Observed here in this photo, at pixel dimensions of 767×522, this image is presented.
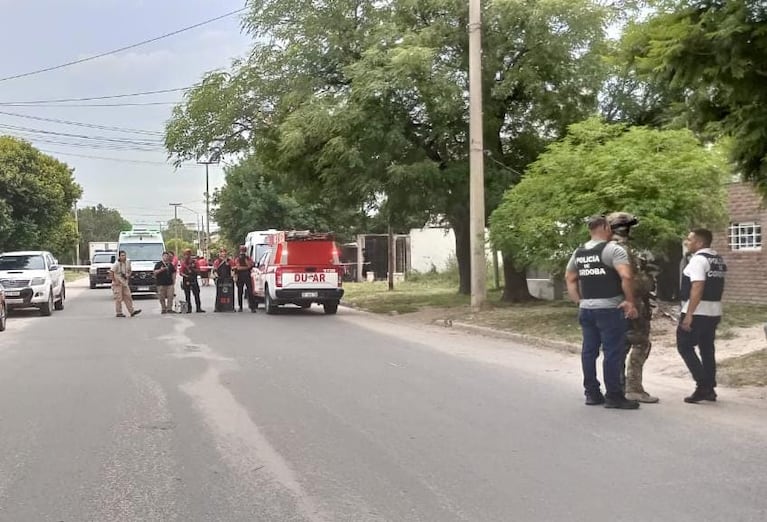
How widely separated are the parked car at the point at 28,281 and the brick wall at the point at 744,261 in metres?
17.0

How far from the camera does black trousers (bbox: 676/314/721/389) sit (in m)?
8.07

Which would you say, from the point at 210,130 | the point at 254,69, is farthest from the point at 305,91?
the point at 210,130

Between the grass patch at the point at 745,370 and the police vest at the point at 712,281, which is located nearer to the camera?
the police vest at the point at 712,281

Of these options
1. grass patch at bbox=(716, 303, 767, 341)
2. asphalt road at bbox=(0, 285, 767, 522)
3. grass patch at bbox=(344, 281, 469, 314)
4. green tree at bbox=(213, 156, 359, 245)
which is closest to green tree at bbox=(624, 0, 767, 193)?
asphalt road at bbox=(0, 285, 767, 522)

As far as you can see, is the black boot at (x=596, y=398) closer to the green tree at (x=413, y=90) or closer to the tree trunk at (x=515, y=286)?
the green tree at (x=413, y=90)

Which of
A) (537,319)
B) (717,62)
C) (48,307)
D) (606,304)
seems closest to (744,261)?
(537,319)

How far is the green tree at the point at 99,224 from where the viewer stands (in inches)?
→ 4707

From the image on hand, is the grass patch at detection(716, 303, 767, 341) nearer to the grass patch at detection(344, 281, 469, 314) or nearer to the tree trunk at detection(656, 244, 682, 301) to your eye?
the tree trunk at detection(656, 244, 682, 301)

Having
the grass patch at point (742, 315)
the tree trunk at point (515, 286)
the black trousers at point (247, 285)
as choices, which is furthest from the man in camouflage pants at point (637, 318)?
the black trousers at point (247, 285)

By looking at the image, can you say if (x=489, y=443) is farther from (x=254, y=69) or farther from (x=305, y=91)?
(x=254, y=69)

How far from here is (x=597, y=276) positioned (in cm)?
778

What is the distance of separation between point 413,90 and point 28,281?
36.8ft

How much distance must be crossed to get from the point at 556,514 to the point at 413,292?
23012 mm

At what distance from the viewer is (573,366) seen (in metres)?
11.1
